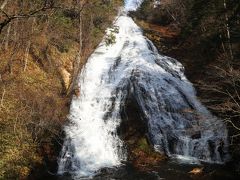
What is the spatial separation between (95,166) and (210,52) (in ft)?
59.5

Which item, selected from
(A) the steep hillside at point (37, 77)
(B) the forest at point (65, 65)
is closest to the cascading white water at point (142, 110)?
(B) the forest at point (65, 65)

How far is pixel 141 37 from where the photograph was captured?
131ft

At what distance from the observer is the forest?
18.0 metres

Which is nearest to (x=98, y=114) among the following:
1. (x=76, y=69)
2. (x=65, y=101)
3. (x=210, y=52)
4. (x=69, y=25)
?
(x=65, y=101)

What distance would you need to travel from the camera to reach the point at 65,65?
2850cm

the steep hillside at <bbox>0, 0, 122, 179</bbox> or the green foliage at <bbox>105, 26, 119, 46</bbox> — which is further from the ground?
the green foliage at <bbox>105, 26, 119, 46</bbox>

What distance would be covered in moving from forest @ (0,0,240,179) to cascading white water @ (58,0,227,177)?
2.44 ft

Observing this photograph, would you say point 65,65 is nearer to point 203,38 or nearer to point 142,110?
point 142,110

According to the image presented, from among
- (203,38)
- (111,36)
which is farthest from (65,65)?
(203,38)

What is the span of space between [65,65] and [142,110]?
779cm

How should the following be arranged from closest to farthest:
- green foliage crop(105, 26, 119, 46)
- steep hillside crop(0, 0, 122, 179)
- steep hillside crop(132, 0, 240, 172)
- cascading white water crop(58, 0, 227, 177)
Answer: steep hillside crop(0, 0, 122, 179)
cascading white water crop(58, 0, 227, 177)
steep hillside crop(132, 0, 240, 172)
green foliage crop(105, 26, 119, 46)

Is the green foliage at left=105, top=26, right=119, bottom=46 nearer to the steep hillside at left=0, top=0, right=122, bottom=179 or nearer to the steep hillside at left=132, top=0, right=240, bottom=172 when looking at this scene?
the steep hillside at left=0, top=0, right=122, bottom=179

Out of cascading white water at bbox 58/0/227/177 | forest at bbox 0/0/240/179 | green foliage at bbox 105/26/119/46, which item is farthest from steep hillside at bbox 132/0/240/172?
green foliage at bbox 105/26/119/46

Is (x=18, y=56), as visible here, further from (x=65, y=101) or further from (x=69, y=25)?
(x=69, y=25)
